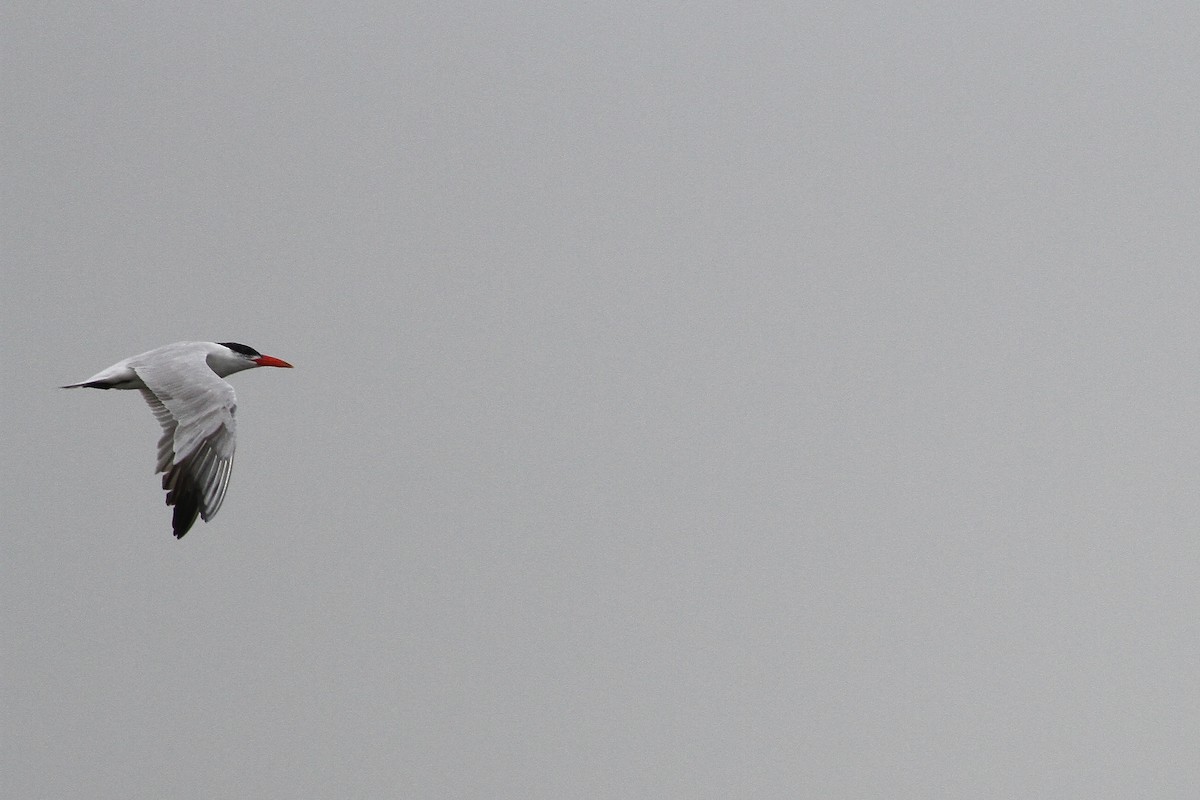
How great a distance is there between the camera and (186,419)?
52.5 feet

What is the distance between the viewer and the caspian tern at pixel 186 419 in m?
15.4

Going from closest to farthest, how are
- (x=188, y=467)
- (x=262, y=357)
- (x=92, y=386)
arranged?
(x=188, y=467) < (x=92, y=386) < (x=262, y=357)

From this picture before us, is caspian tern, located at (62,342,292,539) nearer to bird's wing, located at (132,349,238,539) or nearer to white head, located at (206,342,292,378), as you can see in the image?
bird's wing, located at (132,349,238,539)

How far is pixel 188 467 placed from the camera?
51.1 ft

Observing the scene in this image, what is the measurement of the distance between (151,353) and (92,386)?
816 mm

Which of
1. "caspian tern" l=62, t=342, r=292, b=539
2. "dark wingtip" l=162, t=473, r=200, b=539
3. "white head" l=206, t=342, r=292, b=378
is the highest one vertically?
"white head" l=206, t=342, r=292, b=378

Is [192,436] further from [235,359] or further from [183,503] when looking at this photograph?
[235,359]

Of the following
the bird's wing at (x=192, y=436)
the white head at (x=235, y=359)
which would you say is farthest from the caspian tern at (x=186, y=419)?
the white head at (x=235, y=359)

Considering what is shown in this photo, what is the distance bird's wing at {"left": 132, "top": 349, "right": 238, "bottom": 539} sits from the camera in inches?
607

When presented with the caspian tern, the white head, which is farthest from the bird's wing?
the white head

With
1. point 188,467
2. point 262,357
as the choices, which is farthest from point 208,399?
point 262,357

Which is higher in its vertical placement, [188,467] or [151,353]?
[151,353]

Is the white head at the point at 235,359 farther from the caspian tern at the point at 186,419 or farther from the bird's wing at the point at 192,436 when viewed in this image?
the bird's wing at the point at 192,436

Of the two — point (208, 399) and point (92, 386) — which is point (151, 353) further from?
point (208, 399)
